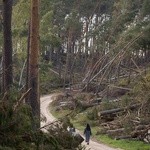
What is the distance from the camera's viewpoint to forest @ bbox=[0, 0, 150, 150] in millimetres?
9625

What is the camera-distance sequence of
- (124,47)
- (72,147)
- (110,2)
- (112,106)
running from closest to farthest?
1. (72,147)
2. (112,106)
3. (124,47)
4. (110,2)

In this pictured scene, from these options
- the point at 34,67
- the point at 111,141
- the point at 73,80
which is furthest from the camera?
the point at 73,80

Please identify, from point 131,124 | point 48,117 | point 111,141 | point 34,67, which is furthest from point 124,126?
point 48,117

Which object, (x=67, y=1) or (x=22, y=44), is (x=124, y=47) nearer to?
(x=22, y=44)

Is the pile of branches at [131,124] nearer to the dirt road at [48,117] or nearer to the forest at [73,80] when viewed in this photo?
the forest at [73,80]

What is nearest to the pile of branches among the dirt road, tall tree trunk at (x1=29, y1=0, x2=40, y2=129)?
the dirt road

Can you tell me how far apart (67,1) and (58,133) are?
144ft

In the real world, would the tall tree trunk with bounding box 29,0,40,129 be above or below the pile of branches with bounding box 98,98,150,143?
above

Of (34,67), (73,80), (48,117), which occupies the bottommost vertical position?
(48,117)

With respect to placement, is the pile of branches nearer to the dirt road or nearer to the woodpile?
the woodpile

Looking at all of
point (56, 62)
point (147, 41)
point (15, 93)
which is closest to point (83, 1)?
point (56, 62)

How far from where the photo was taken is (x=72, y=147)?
10.1m

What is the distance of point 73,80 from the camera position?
163 ft

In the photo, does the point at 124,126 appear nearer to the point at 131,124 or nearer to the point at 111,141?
the point at 131,124
